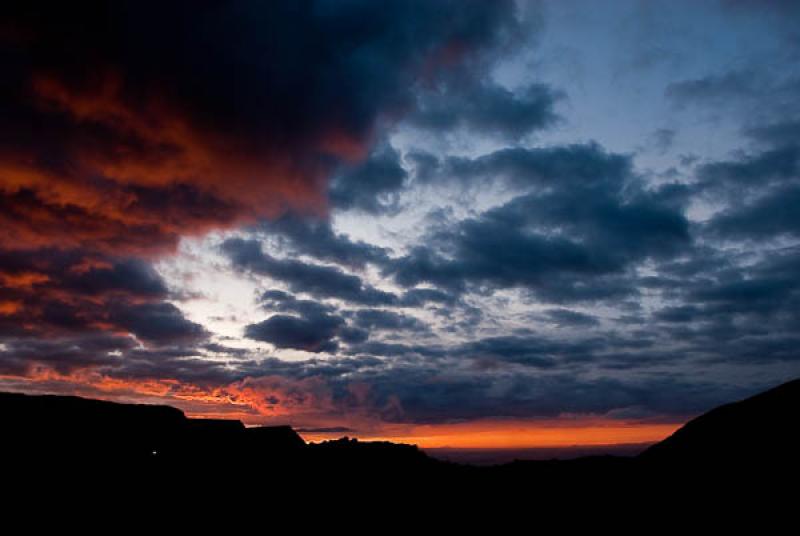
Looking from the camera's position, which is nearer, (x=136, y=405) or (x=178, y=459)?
(x=178, y=459)

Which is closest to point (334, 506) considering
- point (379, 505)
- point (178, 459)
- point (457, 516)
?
point (379, 505)

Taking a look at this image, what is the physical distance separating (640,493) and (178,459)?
145ft

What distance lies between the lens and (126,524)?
43062mm

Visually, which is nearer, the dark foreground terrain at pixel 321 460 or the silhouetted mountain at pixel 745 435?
the silhouetted mountain at pixel 745 435

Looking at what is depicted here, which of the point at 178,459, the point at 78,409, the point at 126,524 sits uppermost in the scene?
the point at 78,409

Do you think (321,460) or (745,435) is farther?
(321,460)

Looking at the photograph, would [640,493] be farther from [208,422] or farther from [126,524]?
[208,422]

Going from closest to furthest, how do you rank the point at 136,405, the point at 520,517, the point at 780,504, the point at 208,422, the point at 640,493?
1. the point at 780,504
2. the point at 640,493
3. the point at 520,517
4. the point at 136,405
5. the point at 208,422

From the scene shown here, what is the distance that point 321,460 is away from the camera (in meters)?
72.9

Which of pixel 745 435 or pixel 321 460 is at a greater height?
pixel 745 435

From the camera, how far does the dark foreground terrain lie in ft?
102

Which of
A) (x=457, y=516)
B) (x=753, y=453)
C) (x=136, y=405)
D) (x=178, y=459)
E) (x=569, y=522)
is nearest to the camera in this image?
(x=753, y=453)

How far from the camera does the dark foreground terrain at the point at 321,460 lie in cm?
3094

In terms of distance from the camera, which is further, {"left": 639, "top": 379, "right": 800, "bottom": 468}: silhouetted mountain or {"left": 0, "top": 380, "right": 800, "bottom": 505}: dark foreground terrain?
{"left": 0, "top": 380, "right": 800, "bottom": 505}: dark foreground terrain
